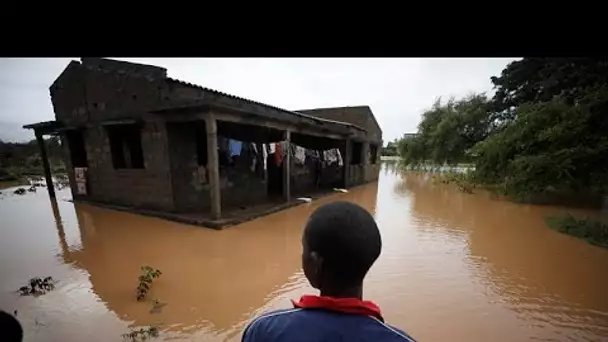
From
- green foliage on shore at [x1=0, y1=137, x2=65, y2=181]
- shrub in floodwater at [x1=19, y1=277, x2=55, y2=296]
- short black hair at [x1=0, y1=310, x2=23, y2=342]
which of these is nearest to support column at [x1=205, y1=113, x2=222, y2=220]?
shrub in floodwater at [x1=19, y1=277, x2=55, y2=296]

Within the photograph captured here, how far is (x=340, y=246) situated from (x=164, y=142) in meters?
8.58

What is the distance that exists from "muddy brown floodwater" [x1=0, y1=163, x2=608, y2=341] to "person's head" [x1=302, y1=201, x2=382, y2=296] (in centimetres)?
284

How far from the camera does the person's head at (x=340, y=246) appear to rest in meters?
0.97

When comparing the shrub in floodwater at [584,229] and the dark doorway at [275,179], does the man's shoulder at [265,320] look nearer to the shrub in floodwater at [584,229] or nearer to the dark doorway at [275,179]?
the shrub in floodwater at [584,229]

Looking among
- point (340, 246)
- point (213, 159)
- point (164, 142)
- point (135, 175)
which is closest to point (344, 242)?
point (340, 246)

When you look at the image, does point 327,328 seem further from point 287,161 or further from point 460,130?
Result: point 460,130

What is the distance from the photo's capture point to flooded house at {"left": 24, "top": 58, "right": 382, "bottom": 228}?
27.3 ft

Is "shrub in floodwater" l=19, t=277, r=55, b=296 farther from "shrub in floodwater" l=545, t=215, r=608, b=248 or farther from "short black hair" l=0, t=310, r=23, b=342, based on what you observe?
"shrub in floodwater" l=545, t=215, r=608, b=248

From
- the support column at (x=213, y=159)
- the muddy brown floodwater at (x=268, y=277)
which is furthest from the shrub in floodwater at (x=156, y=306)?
the support column at (x=213, y=159)

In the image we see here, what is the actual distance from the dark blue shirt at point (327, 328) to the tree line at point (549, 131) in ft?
12.7

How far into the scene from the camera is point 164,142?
334 inches
